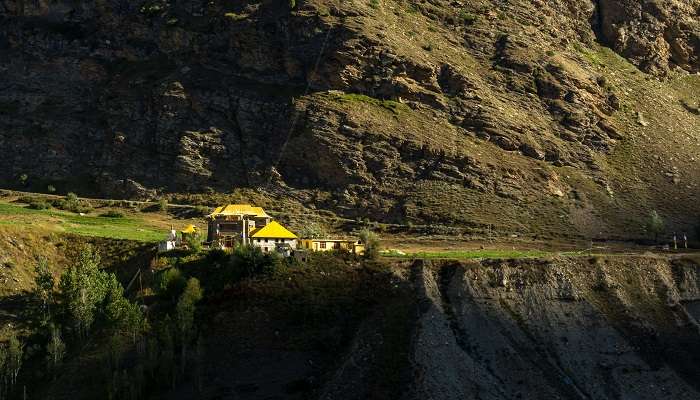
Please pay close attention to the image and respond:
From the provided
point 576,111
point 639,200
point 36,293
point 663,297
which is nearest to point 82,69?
point 36,293

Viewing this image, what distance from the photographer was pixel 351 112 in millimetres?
71438

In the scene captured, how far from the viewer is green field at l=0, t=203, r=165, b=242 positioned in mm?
60594

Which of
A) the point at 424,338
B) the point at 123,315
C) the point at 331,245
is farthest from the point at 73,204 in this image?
the point at 424,338

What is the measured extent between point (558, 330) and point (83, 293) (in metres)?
24.2

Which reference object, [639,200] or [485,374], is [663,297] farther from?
[639,200]

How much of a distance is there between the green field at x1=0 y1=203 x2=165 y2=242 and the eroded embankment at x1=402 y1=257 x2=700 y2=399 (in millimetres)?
20330

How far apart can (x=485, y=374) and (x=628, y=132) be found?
41.3m

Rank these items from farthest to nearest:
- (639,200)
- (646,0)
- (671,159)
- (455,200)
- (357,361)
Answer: (646,0), (671,159), (639,200), (455,200), (357,361)

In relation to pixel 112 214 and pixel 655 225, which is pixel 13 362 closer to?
pixel 112 214

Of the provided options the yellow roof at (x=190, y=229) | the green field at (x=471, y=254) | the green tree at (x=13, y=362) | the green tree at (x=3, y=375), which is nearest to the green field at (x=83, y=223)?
the yellow roof at (x=190, y=229)

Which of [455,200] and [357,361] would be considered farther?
[455,200]

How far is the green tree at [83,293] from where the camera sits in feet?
165

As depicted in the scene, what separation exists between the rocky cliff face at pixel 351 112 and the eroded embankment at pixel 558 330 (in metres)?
13.5

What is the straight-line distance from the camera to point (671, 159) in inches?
3009
